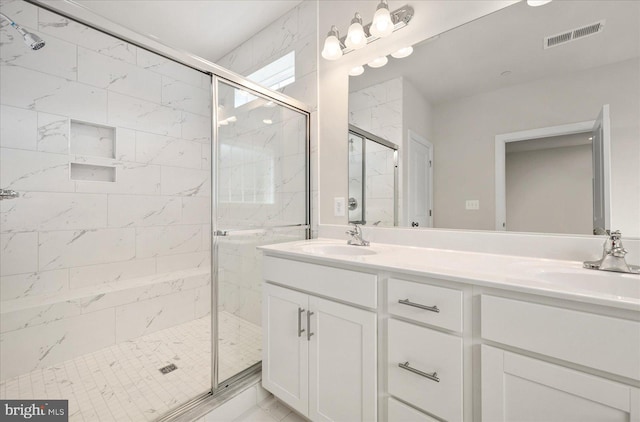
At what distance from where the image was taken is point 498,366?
75 cm

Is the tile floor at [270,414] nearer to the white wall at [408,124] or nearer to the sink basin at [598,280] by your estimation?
the white wall at [408,124]

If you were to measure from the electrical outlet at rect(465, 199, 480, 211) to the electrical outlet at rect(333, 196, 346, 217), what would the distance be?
75cm

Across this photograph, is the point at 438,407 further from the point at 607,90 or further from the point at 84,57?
the point at 84,57

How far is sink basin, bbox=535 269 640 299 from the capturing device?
0.82 m

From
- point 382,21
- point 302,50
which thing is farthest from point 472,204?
point 302,50

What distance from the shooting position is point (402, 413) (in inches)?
36.7

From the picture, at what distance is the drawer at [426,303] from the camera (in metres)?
0.82

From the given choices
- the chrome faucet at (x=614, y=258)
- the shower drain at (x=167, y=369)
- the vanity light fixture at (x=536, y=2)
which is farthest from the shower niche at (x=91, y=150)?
the chrome faucet at (x=614, y=258)

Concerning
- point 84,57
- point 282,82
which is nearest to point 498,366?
point 282,82

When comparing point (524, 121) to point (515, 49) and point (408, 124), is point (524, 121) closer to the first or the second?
point (515, 49)

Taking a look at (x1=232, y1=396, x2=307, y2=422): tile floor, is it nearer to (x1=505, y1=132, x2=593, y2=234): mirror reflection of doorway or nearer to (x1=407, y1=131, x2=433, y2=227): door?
(x1=407, y1=131, x2=433, y2=227): door

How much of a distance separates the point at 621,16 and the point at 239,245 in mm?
1962

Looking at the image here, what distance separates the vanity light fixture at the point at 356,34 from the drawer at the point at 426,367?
5.12ft
